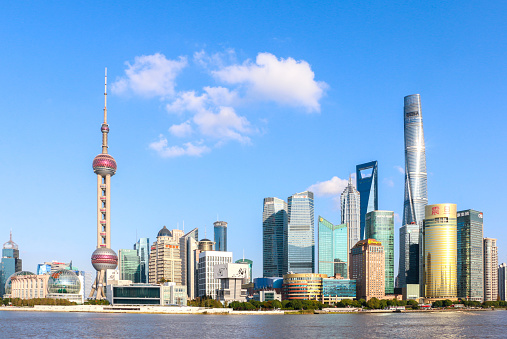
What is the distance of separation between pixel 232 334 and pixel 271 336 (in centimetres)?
1108

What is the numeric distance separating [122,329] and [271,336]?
4534cm

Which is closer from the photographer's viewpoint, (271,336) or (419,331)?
(271,336)

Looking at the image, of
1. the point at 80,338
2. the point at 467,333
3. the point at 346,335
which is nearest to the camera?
the point at 80,338

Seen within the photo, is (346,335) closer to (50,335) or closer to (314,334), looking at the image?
(314,334)

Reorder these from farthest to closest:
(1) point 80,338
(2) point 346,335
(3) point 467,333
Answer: (3) point 467,333 < (2) point 346,335 < (1) point 80,338

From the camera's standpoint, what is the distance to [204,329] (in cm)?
17175

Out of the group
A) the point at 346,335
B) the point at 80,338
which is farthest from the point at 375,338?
the point at 80,338

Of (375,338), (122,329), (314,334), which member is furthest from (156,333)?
(375,338)

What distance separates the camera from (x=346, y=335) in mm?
154375

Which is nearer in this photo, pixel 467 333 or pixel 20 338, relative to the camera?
pixel 20 338

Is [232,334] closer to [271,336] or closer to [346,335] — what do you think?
[271,336]

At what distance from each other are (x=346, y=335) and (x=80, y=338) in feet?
210

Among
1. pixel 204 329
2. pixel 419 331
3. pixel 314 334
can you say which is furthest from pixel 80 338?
pixel 419 331

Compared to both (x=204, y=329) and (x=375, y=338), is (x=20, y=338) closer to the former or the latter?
(x=204, y=329)
